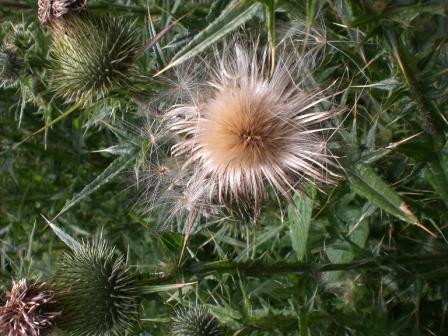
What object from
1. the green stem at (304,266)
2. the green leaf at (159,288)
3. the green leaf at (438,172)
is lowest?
the green leaf at (159,288)

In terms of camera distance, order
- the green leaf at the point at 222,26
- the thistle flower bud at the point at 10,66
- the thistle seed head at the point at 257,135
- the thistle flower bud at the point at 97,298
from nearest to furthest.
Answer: the green leaf at the point at 222,26 → the thistle seed head at the point at 257,135 → the thistle flower bud at the point at 97,298 → the thistle flower bud at the point at 10,66

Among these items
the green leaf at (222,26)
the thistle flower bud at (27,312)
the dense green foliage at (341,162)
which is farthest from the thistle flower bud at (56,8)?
the thistle flower bud at (27,312)

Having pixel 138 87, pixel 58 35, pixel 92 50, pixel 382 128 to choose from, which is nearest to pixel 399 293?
pixel 382 128

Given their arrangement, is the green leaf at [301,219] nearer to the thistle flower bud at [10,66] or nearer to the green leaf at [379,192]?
the green leaf at [379,192]

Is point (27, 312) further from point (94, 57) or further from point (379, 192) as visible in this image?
point (379, 192)

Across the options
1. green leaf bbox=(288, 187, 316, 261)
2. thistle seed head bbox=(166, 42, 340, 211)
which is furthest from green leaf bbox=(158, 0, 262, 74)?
green leaf bbox=(288, 187, 316, 261)

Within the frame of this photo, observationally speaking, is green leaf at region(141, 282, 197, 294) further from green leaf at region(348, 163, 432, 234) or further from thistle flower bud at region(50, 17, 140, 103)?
thistle flower bud at region(50, 17, 140, 103)
